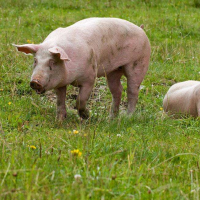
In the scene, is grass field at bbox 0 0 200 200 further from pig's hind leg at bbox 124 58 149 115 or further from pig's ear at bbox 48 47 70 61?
pig's ear at bbox 48 47 70 61

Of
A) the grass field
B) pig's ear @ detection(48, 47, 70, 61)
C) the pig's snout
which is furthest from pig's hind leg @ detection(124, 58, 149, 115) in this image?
the pig's snout

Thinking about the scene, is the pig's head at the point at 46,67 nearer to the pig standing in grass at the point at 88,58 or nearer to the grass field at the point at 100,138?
the pig standing in grass at the point at 88,58

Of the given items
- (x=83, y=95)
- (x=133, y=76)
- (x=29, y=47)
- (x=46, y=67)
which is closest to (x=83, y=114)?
(x=83, y=95)

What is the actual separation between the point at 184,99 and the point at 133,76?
3.64 ft

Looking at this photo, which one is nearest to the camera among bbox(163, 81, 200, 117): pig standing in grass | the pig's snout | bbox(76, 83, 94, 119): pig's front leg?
the pig's snout

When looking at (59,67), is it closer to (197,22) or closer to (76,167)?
(76,167)

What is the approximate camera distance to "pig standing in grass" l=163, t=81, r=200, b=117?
22.0 feet

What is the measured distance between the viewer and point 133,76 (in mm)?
6434

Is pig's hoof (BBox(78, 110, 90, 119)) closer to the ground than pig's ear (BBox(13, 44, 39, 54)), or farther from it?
closer to the ground

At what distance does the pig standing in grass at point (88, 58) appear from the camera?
5.07 meters

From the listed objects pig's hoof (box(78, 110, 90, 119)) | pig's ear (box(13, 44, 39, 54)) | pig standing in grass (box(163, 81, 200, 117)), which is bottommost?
pig standing in grass (box(163, 81, 200, 117))

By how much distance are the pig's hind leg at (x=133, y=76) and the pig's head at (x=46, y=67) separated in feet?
4.71

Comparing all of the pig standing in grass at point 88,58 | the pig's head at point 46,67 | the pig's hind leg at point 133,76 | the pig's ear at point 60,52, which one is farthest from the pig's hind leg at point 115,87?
the pig's ear at point 60,52

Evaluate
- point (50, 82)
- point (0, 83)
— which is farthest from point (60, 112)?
point (0, 83)
